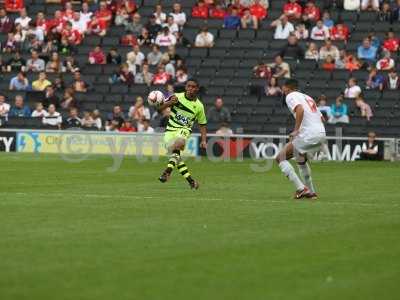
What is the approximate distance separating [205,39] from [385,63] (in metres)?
6.07

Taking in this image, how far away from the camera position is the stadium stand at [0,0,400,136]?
3547cm

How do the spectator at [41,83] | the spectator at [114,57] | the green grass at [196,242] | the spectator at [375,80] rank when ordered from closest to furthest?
1. the green grass at [196,242]
2. the spectator at [375,80]
3. the spectator at [41,83]
4. the spectator at [114,57]

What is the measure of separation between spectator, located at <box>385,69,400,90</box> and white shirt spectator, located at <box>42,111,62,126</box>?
1004 centimetres

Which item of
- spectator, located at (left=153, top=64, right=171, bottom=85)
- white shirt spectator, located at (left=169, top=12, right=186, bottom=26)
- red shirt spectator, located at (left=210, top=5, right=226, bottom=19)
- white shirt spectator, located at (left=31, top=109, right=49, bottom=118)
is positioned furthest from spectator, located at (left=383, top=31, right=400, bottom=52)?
white shirt spectator, located at (left=31, top=109, right=49, bottom=118)

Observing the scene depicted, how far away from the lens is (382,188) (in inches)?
867

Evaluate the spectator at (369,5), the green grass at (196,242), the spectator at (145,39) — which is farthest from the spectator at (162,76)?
the green grass at (196,242)

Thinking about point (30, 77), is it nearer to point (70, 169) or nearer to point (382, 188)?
point (70, 169)

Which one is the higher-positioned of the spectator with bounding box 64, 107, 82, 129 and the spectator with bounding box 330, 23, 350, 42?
the spectator with bounding box 330, 23, 350, 42

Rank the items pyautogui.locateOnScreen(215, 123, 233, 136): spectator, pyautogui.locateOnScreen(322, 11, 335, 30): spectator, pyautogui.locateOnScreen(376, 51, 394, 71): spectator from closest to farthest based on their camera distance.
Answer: pyautogui.locateOnScreen(215, 123, 233, 136): spectator < pyautogui.locateOnScreen(376, 51, 394, 71): spectator < pyautogui.locateOnScreen(322, 11, 335, 30): spectator

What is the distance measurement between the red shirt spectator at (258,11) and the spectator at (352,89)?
14.9 feet

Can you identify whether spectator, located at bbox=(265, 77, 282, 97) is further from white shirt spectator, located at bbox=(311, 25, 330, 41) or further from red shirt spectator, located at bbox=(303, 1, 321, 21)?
red shirt spectator, located at bbox=(303, 1, 321, 21)

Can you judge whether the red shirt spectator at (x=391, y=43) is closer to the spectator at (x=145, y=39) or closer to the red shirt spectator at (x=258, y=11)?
the red shirt spectator at (x=258, y=11)

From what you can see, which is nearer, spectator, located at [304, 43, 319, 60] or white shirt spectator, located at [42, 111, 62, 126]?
white shirt spectator, located at [42, 111, 62, 126]

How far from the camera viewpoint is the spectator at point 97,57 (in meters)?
39.0
